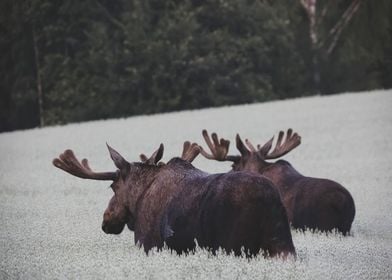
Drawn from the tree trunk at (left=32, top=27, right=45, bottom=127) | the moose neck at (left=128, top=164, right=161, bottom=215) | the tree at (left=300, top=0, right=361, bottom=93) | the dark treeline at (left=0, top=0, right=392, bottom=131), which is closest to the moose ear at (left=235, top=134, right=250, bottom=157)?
the moose neck at (left=128, top=164, right=161, bottom=215)

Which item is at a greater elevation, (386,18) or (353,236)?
(386,18)

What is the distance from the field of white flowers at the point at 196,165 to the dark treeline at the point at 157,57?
1152 cm

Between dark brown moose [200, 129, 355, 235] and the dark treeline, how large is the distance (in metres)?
32.3

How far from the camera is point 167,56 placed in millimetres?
42906

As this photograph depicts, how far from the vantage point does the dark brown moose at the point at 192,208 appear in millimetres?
6238

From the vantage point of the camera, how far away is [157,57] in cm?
4291

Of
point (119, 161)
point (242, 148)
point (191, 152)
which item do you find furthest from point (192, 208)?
point (242, 148)

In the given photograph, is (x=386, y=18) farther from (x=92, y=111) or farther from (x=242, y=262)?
(x=242, y=262)

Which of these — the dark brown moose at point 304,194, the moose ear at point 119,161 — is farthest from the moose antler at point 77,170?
the dark brown moose at point 304,194

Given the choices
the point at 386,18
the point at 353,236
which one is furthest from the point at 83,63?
the point at 353,236

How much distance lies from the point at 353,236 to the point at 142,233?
2.48 metres

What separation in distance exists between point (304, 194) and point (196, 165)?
24.7 ft

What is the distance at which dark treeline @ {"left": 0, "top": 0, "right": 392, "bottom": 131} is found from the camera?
141 feet

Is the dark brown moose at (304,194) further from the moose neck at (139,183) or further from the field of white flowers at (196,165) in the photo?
the moose neck at (139,183)
